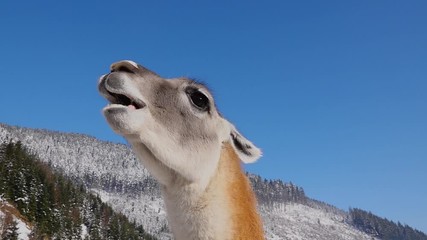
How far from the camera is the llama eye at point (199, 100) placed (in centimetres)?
596

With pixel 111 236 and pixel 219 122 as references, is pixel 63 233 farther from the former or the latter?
pixel 219 122

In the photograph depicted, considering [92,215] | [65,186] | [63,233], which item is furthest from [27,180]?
[92,215]

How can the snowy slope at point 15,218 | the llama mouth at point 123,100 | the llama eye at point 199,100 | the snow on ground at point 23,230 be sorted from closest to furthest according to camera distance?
1. the llama mouth at point 123,100
2. the llama eye at point 199,100
3. the snowy slope at point 15,218
4. the snow on ground at point 23,230

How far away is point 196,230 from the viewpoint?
16.5 ft

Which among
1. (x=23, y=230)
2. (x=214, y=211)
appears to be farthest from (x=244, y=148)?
(x=23, y=230)

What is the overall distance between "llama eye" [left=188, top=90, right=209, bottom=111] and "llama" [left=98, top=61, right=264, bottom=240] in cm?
2

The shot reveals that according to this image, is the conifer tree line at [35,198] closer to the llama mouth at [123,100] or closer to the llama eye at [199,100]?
the llama eye at [199,100]

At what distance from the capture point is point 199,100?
600cm

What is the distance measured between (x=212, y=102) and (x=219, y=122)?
275 millimetres

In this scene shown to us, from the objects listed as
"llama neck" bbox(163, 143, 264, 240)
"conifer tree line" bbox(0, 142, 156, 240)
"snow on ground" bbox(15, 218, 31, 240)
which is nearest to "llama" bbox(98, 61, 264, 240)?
"llama neck" bbox(163, 143, 264, 240)

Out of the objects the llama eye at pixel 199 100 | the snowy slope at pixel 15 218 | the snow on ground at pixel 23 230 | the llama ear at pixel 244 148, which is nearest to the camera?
the llama eye at pixel 199 100

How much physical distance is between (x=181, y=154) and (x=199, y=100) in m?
0.92

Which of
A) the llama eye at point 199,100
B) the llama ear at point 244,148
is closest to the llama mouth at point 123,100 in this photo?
the llama eye at point 199,100

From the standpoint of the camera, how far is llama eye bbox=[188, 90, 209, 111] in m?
5.96
